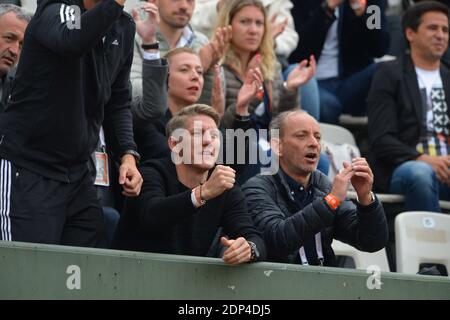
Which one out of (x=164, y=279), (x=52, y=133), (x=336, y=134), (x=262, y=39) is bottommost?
(x=164, y=279)

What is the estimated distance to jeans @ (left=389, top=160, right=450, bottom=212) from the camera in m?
8.19

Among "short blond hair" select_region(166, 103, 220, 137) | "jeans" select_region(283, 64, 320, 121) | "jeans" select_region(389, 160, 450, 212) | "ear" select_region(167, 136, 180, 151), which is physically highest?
"jeans" select_region(283, 64, 320, 121)

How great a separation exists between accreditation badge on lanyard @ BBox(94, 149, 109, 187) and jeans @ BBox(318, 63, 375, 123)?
10.3 ft

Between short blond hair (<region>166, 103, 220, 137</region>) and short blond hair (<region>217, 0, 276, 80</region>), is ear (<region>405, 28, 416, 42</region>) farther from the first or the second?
short blond hair (<region>166, 103, 220, 137</region>)

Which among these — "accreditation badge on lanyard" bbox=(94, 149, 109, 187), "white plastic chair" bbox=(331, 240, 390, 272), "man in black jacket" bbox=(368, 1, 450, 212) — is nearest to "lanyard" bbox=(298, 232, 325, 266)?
"accreditation badge on lanyard" bbox=(94, 149, 109, 187)

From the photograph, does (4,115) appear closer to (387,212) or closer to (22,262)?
(22,262)

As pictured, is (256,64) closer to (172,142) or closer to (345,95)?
(345,95)

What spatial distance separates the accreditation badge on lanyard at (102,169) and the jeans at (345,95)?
3.14m

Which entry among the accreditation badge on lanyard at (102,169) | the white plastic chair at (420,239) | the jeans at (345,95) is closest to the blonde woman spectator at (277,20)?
the jeans at (345,95)

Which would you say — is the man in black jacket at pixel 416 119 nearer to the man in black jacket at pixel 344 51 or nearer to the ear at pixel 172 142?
the man in black jacket at pixel 344 51

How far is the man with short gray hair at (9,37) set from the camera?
20.9ft

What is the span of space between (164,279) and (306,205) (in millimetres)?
Result: 1211

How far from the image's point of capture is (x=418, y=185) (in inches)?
323

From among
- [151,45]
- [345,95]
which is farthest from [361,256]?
[345,95]
